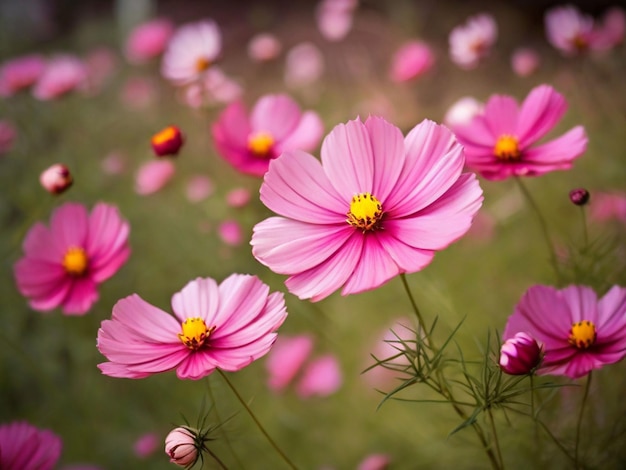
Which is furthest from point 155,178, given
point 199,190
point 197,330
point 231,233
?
point 197,330

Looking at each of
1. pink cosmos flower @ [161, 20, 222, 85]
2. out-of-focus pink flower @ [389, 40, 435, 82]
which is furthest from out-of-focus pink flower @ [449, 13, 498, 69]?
pink cosmos flower @ [161, 20, 222, 85]

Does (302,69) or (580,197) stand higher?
(302,69)

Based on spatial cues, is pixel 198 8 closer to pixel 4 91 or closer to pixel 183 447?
pixel 4 91

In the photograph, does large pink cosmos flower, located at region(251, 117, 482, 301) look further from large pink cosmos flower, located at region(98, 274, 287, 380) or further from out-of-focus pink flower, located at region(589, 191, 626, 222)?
out-of-focus pink flower, located at region(589, 191, 626, 222)

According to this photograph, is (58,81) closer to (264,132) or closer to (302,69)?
(264,132)

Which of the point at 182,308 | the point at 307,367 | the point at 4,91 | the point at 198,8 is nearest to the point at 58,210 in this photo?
the point at 182,308

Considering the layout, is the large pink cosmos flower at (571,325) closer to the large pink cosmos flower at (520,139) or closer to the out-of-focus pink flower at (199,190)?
the large pink cosmos flower at (520,139)

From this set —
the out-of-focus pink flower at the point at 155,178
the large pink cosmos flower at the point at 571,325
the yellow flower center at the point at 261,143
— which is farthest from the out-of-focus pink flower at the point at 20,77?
the large pink cosmos flower at the point at 571,325

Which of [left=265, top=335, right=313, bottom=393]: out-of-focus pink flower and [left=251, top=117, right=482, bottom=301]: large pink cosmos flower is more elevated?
[left=265, top=335, right=313, bottom=393]: out-of-focus pink flower
